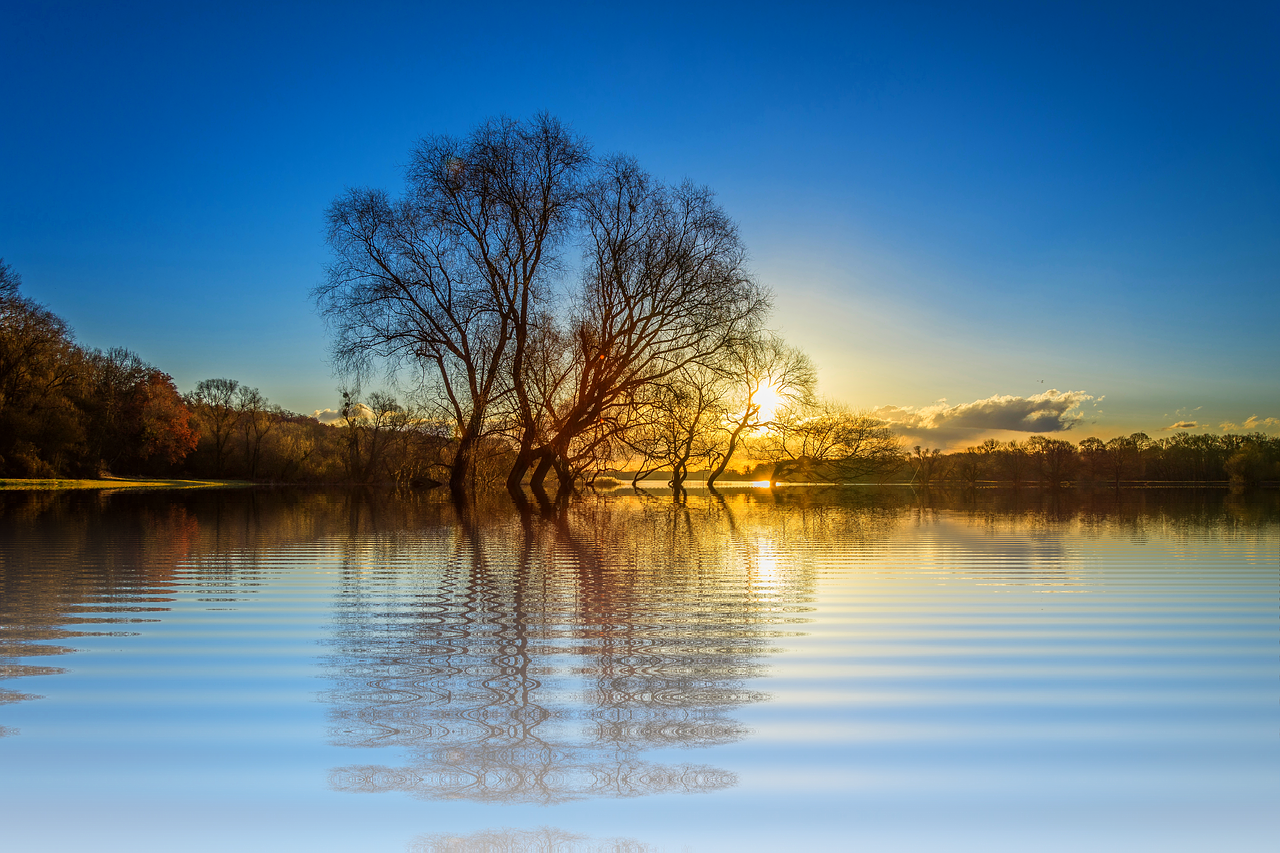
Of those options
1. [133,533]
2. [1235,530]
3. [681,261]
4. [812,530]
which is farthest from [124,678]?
[681,261]

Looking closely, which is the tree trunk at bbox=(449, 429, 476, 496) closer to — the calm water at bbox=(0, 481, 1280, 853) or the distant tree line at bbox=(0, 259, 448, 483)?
the distant tree line at bbox=(0, 259, 448, 483)

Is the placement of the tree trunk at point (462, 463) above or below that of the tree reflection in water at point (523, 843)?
above

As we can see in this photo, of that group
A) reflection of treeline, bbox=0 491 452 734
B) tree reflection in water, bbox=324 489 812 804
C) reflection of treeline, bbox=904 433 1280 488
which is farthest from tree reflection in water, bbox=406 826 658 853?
reflection of treeline, bbox=904 433 1280 488

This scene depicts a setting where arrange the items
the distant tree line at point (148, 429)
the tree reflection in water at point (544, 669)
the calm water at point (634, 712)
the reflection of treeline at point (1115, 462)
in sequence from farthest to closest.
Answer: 1. the reflection of treeline at point (1115, 462)
2. the distant tree line at point (148, 429)
3. the tree reflection in water at point (544, 669)
4. the calm water at point (634, 712)

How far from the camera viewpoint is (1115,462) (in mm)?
82688

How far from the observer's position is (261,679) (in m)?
3.53

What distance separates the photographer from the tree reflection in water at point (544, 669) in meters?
2.40

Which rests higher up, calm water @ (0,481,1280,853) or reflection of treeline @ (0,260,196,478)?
reflection of treeline @ (0,260,196,478)

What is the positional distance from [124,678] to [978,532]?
11.9 m

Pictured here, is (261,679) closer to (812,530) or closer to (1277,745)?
(1277,745)

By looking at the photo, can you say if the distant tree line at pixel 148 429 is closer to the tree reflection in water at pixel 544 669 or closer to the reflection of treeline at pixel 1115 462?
the tree reflection in water at pixel 544 669

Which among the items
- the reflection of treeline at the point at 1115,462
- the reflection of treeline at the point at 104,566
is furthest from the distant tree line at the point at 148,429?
the reflection of treeline at the point at 1115,462

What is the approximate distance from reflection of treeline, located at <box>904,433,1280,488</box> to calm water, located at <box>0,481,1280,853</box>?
63660 millimetres

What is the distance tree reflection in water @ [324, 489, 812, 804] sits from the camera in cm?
240
